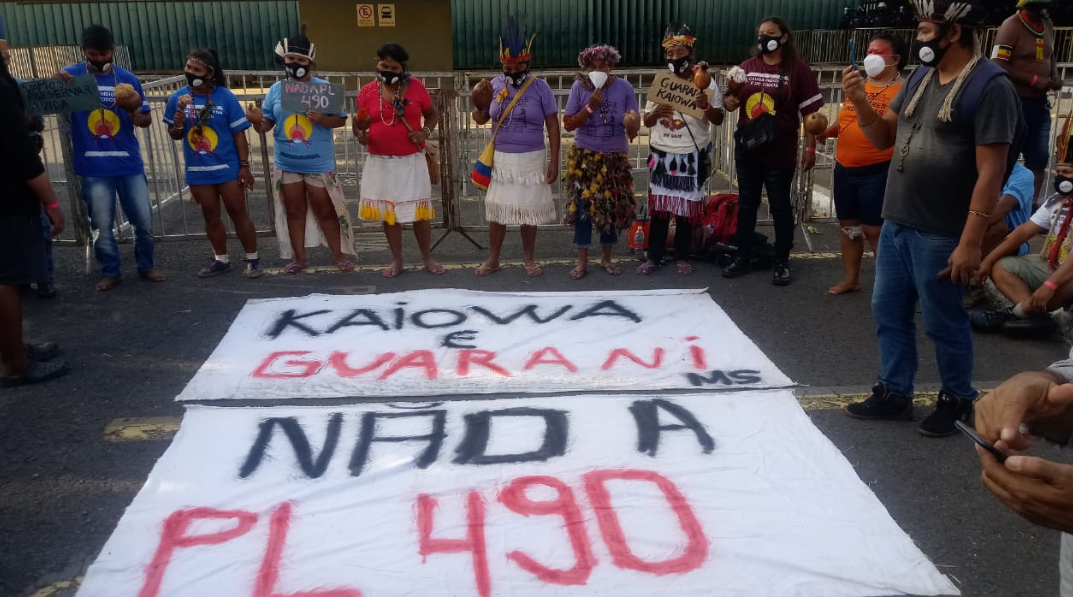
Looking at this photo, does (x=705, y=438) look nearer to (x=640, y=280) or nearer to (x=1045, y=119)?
(x=640, y=280)

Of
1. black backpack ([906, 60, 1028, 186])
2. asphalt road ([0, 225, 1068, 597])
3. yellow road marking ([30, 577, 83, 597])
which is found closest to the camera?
yellow road marking ([30, 577, 83, 597])

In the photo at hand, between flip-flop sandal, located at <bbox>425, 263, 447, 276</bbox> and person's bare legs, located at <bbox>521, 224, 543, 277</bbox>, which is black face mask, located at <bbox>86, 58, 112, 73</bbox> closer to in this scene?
flip-flop sandal, located at <bbox>425, 263, 447, 276</bbox>

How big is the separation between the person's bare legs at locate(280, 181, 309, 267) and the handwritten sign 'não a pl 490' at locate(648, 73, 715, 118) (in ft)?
9.03

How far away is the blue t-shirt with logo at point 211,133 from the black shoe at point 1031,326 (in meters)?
5.37

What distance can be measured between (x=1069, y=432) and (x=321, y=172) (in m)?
5.60

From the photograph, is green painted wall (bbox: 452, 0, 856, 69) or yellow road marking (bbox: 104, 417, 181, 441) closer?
A: yellow road marking (bbox: 104, 417, 181, 441)

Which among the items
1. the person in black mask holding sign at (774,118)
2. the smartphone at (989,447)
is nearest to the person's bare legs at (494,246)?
the person in black mask holding sign at (774,118)

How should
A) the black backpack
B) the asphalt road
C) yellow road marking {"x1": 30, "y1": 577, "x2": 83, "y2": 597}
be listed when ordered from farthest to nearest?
the black backpack
the asphalt road
yellow road marking {"x1": 30, "y1": 577, "x2": 83, "y2": 597}

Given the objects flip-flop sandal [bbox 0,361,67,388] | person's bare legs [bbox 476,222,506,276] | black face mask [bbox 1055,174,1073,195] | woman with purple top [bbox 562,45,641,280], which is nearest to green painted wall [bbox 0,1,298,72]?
person's bare legs [bbox 476,222,506,276]

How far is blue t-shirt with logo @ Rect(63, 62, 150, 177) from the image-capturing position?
6.32 metres

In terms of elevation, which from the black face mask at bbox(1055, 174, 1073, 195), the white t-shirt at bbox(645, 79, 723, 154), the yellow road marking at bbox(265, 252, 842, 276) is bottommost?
the yellow road marking at bbox(265, 252, 842, 276)

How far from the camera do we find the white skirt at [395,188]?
665cm

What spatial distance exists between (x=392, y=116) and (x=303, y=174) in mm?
850

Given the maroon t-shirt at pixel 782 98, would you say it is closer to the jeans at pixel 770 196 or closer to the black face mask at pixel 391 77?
the jeans at pixel 770 196
